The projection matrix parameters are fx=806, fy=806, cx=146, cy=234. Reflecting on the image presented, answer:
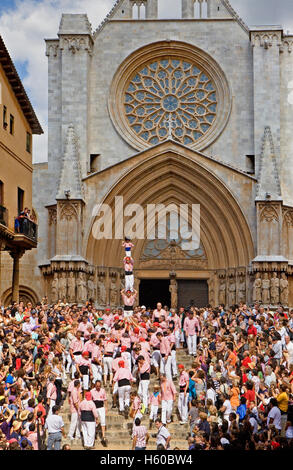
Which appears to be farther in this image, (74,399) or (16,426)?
(74,399)

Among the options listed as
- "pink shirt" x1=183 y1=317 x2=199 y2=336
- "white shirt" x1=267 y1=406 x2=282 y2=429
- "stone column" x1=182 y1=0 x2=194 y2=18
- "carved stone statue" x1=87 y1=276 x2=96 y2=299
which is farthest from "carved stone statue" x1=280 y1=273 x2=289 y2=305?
"white shirt" x1=267 y1=406 x2=282 y2=429

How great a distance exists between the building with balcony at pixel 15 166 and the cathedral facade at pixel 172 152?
175 centimetres

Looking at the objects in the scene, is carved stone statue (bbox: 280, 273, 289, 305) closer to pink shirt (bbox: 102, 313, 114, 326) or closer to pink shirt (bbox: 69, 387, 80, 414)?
pink shirt (bbox: 102, 313, 114, 326)

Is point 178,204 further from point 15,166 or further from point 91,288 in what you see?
point 15,166

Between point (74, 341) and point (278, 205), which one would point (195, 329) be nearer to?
point (74, 341)

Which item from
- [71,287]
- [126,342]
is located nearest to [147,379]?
[126,342]

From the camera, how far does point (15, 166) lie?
114 ft

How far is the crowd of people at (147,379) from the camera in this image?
1716 cm

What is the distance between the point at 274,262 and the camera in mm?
35531

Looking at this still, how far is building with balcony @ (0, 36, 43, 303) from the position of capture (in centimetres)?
3259

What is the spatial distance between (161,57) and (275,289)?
13654mm

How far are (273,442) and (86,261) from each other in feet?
73.2

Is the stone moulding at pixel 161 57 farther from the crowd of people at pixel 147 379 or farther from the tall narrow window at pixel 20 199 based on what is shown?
the crowd of people at pixel 147 379
